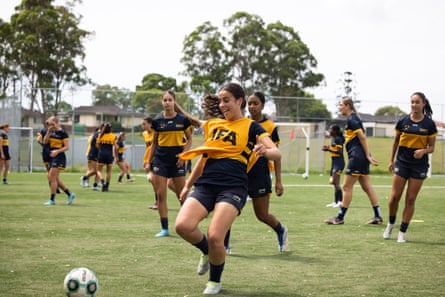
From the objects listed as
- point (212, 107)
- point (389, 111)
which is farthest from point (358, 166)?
point (389, 111)

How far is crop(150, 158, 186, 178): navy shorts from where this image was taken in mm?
10395

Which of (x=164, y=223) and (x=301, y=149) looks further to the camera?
(x=301, y=149)

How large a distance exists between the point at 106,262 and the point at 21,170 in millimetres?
27413

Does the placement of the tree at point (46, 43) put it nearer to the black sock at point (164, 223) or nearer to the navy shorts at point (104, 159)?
the navy shorts at point (104, 159)

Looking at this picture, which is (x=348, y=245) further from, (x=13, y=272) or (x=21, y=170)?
(x=21, y=170)

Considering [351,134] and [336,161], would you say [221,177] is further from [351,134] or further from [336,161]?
[336,161]

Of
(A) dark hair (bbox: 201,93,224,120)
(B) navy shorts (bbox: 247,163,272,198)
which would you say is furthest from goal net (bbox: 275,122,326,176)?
(A) dark hair (bbox: 201,93,224,120)

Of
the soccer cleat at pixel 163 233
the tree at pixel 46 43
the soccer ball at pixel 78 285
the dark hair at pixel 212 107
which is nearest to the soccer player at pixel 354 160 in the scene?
the soccer cleat at pixel 163 233

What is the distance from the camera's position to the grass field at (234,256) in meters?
6.46

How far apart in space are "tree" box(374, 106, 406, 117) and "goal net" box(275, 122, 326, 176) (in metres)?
3.24

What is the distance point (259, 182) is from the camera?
8195mm

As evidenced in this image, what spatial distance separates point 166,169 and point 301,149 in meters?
26.7

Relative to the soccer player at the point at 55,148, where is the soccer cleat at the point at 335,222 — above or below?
below

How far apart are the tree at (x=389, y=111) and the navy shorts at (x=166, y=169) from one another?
27.3 metres
